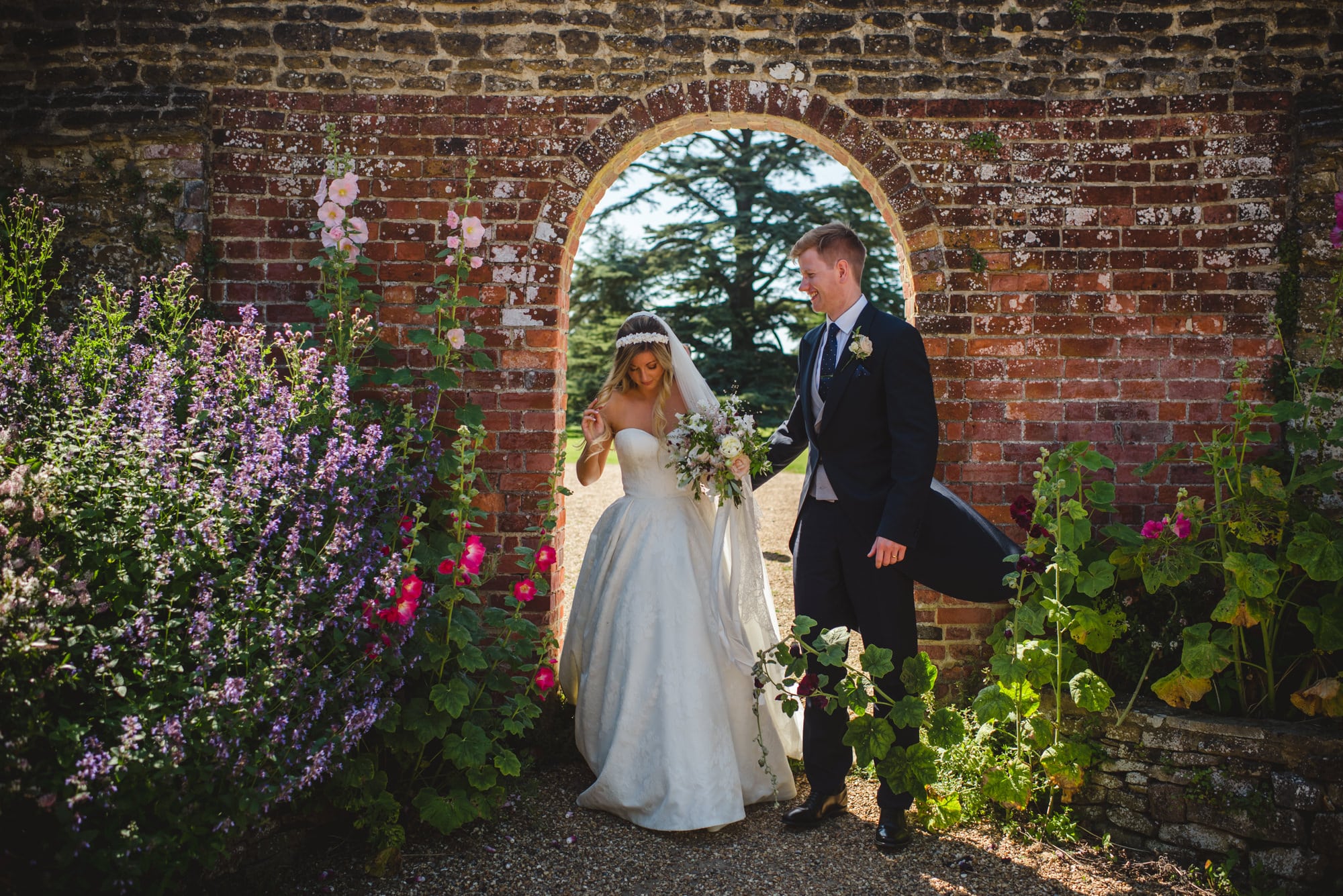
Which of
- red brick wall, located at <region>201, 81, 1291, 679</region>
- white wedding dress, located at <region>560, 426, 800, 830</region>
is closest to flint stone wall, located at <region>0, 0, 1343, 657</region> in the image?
red brick wall, located at <region>201, 81, 1291, 679</region>

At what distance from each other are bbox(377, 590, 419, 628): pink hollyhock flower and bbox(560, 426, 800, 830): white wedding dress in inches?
43.2

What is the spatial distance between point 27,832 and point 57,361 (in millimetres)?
1725

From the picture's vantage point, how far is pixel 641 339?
3756mm

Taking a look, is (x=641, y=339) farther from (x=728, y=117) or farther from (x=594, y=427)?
(x=728, y=117)

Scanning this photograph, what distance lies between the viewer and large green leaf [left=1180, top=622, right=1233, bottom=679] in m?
2.92

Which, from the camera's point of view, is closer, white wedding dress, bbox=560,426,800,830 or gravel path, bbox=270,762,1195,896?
gravel path, bbox=270,762,1195,896

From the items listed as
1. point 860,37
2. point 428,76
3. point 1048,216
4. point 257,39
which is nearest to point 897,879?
point 1048,216

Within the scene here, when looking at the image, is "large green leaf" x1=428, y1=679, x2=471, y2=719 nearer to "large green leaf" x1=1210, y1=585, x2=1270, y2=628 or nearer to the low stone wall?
the low stone wall

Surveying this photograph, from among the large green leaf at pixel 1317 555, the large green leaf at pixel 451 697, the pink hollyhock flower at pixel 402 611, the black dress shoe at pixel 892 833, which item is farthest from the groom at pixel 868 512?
the pink hollyhock flower at pixel 402 611

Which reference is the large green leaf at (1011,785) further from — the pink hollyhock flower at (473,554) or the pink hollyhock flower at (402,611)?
the pink hollyhock flower at (402,611)

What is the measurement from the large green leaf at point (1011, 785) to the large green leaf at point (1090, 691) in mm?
331

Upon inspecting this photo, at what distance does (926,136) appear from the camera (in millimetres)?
3750

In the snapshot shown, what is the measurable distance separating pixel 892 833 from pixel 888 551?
3.52 feet

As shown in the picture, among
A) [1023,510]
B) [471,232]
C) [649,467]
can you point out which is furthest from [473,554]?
[1023,510]
